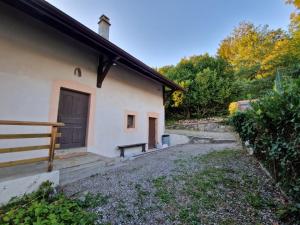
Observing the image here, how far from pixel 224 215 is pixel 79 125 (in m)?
4.34

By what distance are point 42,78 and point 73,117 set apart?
134cm

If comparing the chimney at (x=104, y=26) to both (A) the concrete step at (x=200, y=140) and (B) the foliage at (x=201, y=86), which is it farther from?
(B) the foliage at (x=201, y=86)

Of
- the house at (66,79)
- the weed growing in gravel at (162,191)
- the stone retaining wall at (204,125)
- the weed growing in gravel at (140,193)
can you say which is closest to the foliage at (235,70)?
the stone retaining wall at (204,125)

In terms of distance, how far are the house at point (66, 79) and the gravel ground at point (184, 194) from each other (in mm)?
1839

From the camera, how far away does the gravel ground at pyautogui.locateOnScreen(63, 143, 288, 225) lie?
7.22 ft

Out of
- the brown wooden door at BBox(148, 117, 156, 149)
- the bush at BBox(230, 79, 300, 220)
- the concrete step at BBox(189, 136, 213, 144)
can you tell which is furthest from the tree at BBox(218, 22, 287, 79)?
the bush at BBox(230, 79, 300, 220)

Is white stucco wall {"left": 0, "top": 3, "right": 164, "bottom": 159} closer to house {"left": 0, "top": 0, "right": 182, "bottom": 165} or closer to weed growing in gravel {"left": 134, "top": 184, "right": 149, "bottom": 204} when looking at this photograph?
house {"left": 0, "top": 0, "right": 182, "bottom": 165}

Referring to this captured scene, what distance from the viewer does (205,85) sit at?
49.3 feet

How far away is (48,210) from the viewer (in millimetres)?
2195

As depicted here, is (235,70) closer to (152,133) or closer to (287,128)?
(152,133)

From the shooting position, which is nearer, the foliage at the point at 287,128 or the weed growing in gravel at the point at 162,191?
the foliage at the point at 287,128

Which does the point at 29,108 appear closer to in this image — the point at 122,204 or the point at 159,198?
the point at 122,204

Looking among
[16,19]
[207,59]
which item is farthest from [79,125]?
[207,59]

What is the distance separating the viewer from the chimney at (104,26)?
724 cm
